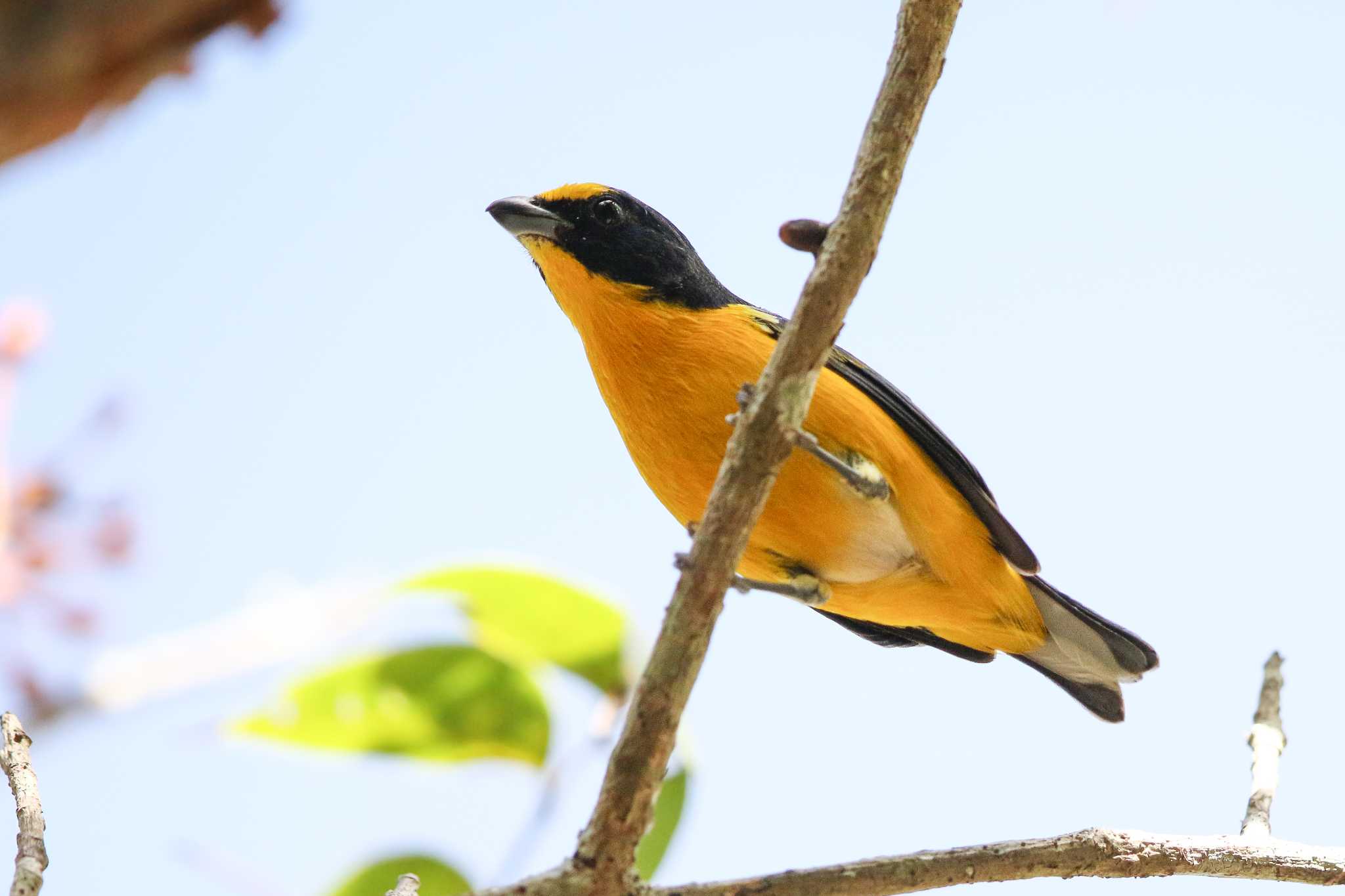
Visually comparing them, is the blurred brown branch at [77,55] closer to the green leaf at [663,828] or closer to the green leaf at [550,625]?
the green leaf at [550,625]

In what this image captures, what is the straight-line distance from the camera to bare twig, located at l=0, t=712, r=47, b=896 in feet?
8.43

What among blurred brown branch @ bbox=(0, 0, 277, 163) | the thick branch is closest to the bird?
the thick branch

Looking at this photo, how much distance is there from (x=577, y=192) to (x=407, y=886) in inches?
116

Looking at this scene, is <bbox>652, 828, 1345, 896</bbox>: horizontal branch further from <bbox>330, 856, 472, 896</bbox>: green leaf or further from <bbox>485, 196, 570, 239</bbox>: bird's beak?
<bbox>485, 196, 570, 239</bbox>: bird's beak

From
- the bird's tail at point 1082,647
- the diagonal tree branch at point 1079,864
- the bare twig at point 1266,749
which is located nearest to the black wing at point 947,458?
the bird's tail at point 1082,647

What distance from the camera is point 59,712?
2791 mm

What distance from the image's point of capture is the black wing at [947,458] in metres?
4.82

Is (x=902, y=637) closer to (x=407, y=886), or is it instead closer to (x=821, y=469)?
(x=821, y=469)

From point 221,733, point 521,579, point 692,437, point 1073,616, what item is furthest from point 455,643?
point 1073,616

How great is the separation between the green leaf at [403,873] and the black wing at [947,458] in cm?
224

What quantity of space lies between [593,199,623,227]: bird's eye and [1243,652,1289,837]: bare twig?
9.51 feet

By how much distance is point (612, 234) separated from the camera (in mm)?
5062

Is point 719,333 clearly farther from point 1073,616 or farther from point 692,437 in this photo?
point 1073,616

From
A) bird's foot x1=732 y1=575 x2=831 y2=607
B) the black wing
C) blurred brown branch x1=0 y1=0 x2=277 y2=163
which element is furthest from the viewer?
the black wing
